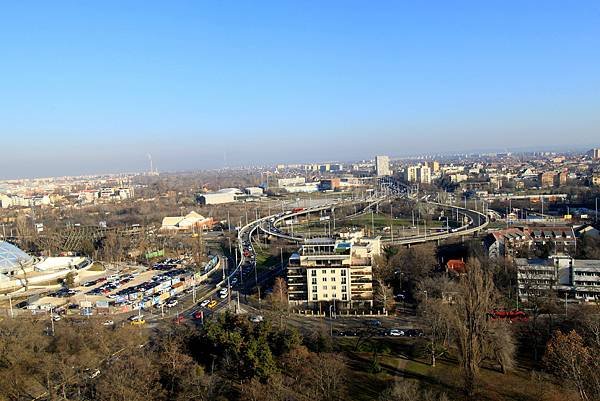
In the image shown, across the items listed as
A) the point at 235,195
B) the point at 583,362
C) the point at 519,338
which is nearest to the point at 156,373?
the point at 583,362

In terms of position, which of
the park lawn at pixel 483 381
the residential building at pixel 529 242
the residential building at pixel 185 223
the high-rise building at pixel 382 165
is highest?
the high-rise building at pixel 382 165

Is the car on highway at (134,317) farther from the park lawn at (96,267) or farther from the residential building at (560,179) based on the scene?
the residential building at (560,179)

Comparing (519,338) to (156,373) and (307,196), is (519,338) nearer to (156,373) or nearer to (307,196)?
(156,373)

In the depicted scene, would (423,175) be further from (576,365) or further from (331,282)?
(576,365)

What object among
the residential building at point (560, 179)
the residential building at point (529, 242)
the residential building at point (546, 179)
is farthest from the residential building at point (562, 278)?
the residential building at point (546, 179)

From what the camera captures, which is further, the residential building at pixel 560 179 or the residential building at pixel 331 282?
the residential building at pixel 560 179

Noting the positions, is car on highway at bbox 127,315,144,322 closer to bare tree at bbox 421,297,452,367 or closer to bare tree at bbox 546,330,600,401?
bare tree at bbox 421,297,452,367
